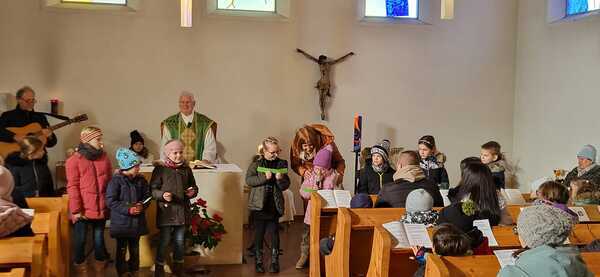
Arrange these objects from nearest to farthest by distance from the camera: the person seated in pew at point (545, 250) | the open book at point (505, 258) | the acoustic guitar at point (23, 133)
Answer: the person seated in pew at point (545, 250) < the open book at point (505, 258) < the acoustic guitar at point (23, 133)

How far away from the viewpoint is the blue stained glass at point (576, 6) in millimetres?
9046

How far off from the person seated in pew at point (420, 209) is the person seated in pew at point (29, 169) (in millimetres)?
3991

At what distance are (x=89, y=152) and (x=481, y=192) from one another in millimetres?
3467

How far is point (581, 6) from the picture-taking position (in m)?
9.09

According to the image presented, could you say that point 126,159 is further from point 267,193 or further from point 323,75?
point 323,75

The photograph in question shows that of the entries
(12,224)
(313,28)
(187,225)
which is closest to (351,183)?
(313,28)

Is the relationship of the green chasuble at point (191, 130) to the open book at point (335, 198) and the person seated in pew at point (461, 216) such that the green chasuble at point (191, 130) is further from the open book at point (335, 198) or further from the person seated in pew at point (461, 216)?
the person seated in pew at point (461, 216)

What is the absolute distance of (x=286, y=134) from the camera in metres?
9.79

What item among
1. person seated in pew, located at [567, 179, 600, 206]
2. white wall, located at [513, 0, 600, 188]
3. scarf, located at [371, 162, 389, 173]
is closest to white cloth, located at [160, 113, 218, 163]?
scarf, located at [371, 162, 389, 173]

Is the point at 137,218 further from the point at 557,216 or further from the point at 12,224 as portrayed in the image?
the point at 557,216

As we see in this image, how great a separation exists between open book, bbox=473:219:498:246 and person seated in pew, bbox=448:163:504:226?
0.16 meters

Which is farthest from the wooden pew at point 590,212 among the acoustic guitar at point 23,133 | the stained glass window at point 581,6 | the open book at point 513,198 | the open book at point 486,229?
the acoustic guitar at point 23,133

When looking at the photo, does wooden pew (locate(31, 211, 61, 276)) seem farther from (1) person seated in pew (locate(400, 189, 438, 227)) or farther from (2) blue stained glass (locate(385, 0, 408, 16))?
(2) blue stained glass (locate(385, 0, 408, 16))

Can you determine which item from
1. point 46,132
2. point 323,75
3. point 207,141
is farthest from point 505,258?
point 323,75
